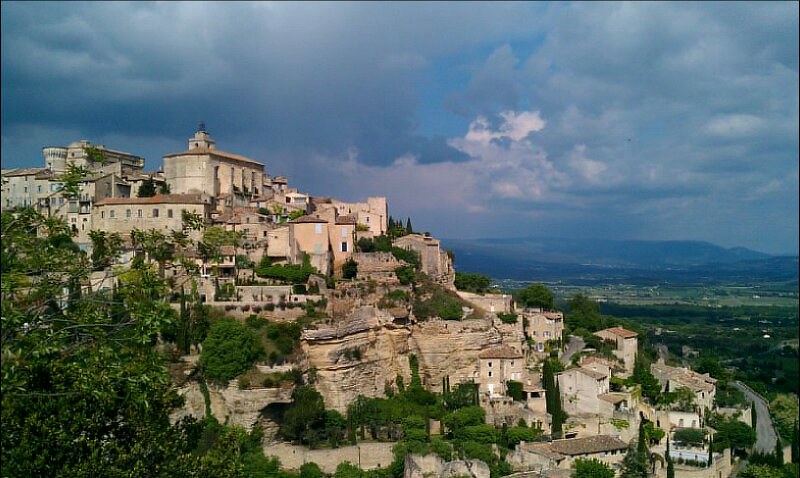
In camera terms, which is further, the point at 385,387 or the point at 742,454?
the point at 742,454

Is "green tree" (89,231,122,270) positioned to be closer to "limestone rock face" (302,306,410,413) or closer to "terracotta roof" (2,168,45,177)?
"limestone rock face" (302,306,410,413)

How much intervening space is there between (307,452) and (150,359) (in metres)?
20.6

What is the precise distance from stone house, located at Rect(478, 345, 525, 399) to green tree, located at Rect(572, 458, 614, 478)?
6571mm

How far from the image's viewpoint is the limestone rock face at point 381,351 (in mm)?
35969

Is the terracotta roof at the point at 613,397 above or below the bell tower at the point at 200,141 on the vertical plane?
below

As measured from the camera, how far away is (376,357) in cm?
3847

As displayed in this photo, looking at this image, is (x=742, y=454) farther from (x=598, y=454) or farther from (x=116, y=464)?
(x=116, y=464)

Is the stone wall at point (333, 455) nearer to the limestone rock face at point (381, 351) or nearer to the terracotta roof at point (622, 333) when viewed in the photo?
the limestone rock face at point (381, 351)

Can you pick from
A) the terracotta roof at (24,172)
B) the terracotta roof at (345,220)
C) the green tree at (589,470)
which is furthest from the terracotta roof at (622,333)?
the terracotta roof at (24,172)

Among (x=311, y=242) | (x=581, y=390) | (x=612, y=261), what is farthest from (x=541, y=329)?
(x=612, y=261)

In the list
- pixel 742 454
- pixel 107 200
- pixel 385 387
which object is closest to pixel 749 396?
pixel 742 454

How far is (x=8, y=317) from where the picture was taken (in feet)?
37.0

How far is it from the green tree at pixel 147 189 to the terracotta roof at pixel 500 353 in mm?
28074

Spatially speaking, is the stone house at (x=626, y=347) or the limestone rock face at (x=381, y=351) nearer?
the limestone rock face at (x=381, y=351)
